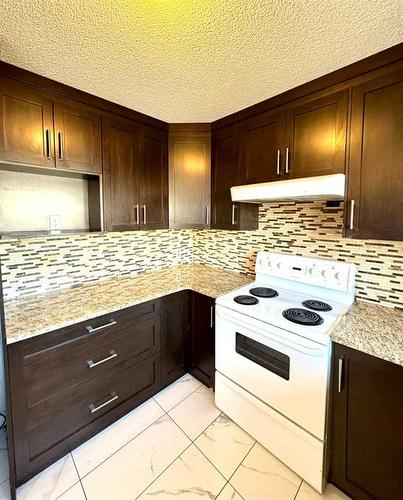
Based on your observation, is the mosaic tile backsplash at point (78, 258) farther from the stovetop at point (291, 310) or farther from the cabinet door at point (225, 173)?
the stovetop at point (291, 310)

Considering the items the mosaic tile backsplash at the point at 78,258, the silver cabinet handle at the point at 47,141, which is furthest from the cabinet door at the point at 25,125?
the mosaic tile backsplash at the point at 78,258

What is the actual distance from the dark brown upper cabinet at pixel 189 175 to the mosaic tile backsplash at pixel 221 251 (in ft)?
1.26

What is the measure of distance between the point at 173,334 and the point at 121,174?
1.36 meters

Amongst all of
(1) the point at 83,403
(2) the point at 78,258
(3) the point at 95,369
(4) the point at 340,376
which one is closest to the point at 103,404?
(1) the point at 83,403

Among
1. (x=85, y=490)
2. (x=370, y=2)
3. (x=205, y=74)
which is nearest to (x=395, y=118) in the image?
(x=370, y=2)

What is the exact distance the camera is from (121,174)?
1.86m

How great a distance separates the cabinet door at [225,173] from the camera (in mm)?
1959

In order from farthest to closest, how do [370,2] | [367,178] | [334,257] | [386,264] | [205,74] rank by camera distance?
1. [334,257]
2. [386,264]
3. [205,74]
4. [367,178]
5. [370,2]

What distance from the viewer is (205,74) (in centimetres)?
141

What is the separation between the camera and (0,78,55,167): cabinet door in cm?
131

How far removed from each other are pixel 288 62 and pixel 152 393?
2.41 m

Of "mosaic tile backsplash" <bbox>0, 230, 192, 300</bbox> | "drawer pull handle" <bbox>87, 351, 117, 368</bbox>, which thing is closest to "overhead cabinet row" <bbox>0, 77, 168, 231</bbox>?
"mosaic tile backsplash" <bbox>0, 230, 192, 300</bbox>

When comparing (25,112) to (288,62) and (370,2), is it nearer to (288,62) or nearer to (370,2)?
(288,62)

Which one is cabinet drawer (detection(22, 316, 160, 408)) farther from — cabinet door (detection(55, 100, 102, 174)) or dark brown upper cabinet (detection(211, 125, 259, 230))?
cabinet door (detection(55, 100, 102, 174))
